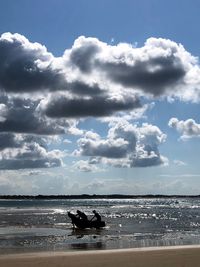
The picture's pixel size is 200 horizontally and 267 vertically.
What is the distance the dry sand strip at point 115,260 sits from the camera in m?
16.7

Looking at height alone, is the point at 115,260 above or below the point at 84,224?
below

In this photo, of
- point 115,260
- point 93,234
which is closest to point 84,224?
point 93,234

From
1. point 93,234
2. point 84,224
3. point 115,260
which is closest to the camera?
point 115,260

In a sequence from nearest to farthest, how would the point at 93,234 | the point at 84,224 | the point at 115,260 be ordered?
the point at 115,260 → the point at 93,234 → the point at 84,224

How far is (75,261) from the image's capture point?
17.6 metres

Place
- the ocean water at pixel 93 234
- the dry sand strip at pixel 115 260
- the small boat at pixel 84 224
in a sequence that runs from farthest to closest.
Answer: the small boat at pixel 84 224, the ocean water at pixel 93 234, the dry sand strip at pixel 115 260

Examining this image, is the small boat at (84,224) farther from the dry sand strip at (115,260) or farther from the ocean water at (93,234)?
the dry sand strip at (115,260)

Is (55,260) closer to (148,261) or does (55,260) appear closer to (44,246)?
(148,261)

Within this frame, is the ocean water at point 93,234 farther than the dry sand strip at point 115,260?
Yes

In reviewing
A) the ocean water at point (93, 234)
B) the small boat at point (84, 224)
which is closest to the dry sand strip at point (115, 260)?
the ocean water at point (93, 234)

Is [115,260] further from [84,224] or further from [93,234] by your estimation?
[84,224]

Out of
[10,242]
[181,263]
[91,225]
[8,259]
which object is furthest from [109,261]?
[91,225]

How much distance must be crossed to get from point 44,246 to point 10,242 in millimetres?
3298

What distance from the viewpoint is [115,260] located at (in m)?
17.8
